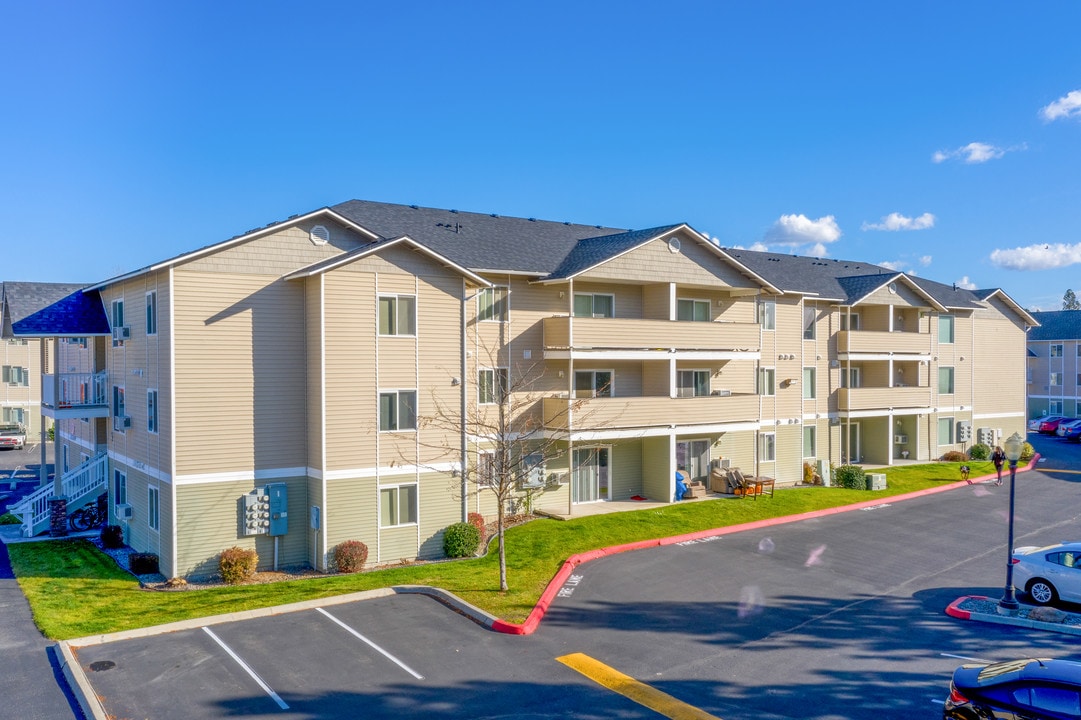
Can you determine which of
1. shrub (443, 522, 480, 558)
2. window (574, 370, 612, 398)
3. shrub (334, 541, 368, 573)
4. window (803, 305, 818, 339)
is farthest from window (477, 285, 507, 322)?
window (803, 305, 818, 339)

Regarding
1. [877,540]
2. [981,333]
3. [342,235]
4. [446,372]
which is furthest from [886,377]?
[342,235]

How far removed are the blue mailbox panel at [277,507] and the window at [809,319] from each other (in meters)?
24.7

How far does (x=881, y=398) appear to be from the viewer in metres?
38.3

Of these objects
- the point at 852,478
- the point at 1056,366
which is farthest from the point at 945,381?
the point at 1056,366

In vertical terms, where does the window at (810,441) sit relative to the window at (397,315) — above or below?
below

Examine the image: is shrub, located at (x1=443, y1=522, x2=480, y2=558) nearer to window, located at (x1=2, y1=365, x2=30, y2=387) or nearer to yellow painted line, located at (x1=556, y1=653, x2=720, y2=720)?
yellow painted line, located at (x1=556, y1=653, x2=720, y2=720)

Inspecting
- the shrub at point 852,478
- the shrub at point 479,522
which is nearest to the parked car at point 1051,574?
the shrub at point 479,522

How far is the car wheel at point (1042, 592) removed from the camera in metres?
18.7

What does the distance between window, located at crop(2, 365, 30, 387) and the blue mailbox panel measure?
43116 millimetres

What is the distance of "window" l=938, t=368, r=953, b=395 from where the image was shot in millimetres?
42188

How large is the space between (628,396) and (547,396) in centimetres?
354

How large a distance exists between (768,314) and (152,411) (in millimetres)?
24665

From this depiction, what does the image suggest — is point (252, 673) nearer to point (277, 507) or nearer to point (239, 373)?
point (277, 507)

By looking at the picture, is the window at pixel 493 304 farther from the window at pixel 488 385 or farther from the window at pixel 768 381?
the window at pixel 768 381
